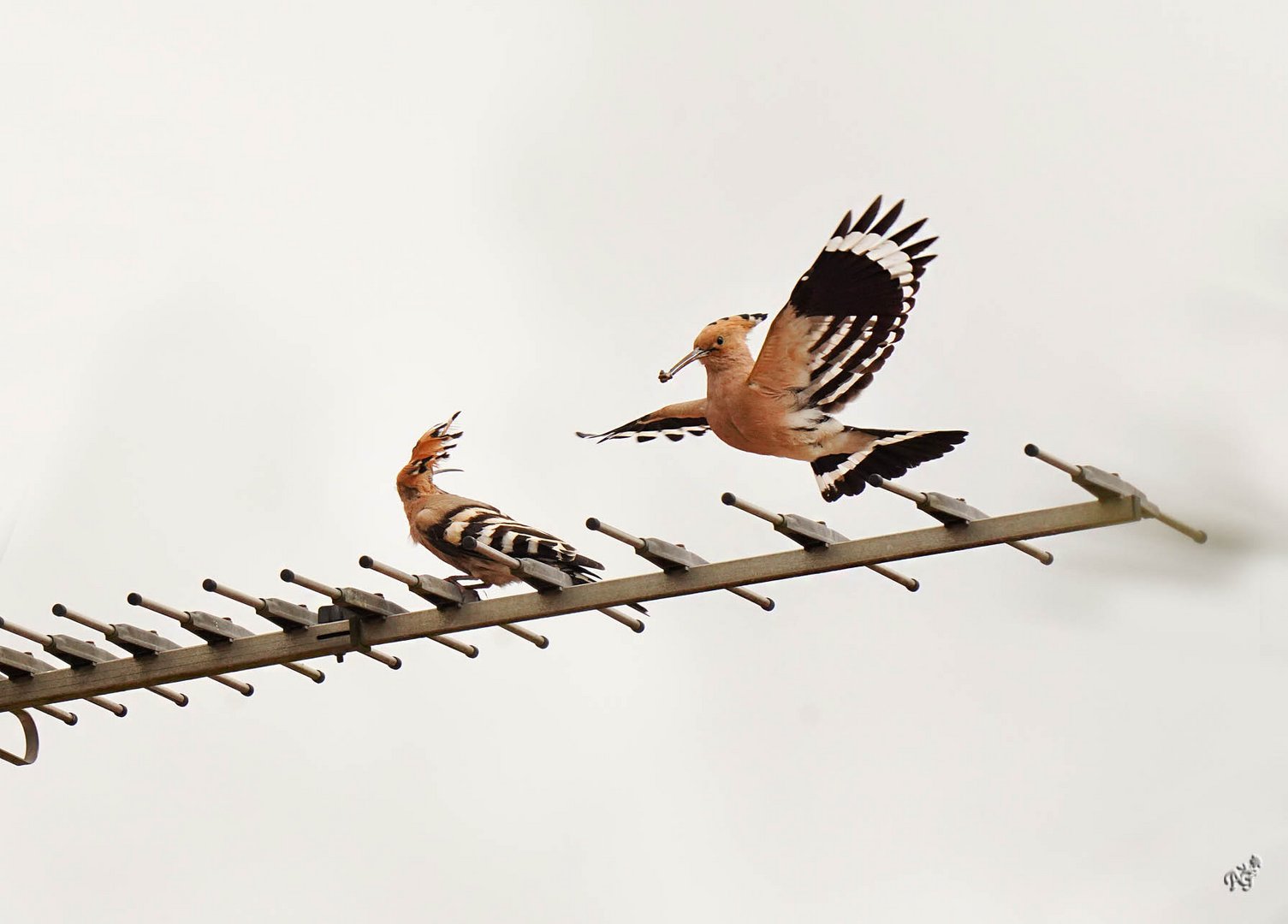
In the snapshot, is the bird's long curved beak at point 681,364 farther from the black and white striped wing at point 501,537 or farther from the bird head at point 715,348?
the black and white striped wing at point 501,537

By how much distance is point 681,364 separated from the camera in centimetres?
1024

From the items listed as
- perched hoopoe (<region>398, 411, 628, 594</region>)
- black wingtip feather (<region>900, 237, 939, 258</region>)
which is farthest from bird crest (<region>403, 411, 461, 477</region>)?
black wingtip feather (<region>900, 237, 939, 258</region>)

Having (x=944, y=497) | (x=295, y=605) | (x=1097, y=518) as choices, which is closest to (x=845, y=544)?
(x=944, y=497)

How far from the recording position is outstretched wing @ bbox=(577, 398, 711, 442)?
10.9 metres

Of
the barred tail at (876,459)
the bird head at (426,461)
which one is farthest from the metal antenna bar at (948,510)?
the bird head at (426,461)

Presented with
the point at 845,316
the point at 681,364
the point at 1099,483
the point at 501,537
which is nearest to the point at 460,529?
the point at 501,537

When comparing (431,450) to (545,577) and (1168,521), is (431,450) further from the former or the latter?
(1168,521)

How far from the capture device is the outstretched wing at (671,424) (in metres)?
10.9

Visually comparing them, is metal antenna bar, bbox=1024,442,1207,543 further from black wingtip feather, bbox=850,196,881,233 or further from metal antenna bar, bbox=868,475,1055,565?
black wingtip feather, bbox=850,196,881,233

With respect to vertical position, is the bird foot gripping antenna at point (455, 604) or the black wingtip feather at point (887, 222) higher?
the black wingtip feather at point (887, 222)

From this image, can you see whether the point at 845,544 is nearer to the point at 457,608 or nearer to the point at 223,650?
the point at 457,608

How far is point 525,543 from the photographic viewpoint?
9758mm

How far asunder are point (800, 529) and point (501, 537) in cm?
240

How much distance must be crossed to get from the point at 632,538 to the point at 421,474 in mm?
3123
